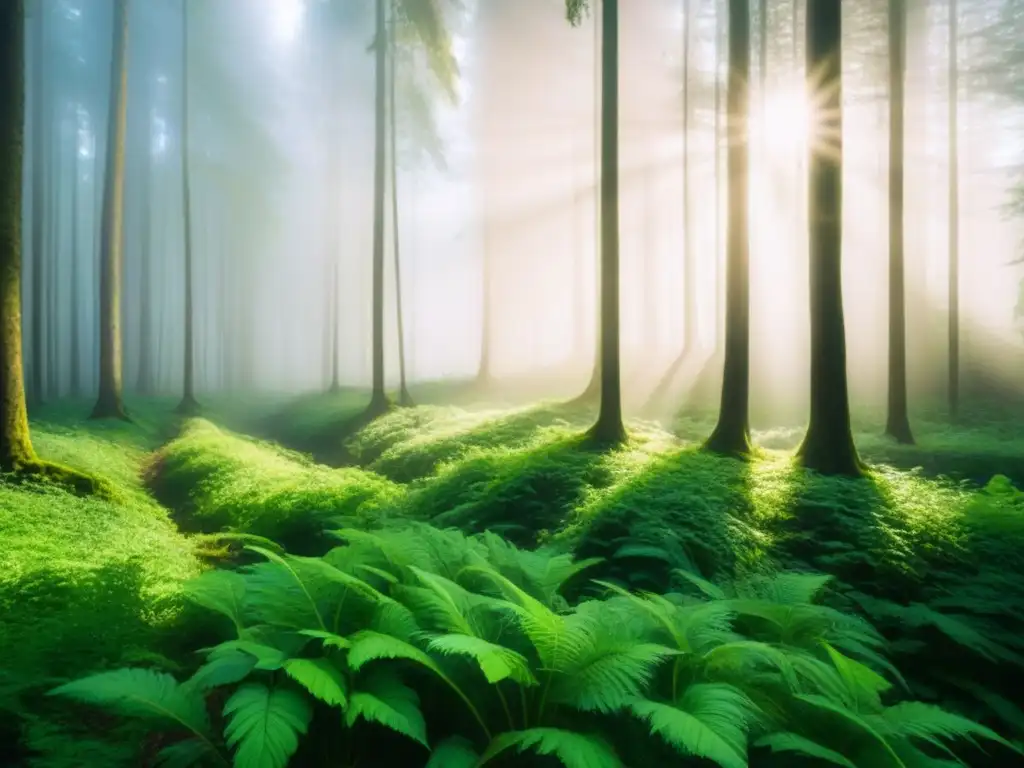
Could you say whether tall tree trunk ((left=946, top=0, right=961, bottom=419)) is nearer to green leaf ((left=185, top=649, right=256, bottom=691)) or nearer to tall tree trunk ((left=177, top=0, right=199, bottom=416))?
green leaf ((left=185, top=649, right=256, bottom=691))

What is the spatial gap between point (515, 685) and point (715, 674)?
1.01 m

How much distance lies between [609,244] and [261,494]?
7088 mm

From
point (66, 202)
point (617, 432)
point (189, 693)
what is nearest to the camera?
point (189, 693)

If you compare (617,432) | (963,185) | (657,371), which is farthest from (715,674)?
(963,185)

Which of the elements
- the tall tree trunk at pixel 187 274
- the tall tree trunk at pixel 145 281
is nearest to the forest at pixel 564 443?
the tall tree trunk at pixel 145 281

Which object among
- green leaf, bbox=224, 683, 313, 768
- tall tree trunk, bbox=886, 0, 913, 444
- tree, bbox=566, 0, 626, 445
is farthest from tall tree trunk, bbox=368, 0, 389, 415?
green leaf, bbox=224, 683, 313, 768

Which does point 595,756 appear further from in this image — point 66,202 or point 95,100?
point 66,202

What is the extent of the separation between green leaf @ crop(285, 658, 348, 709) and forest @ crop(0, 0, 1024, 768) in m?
0.02

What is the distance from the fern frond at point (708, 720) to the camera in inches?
90.1

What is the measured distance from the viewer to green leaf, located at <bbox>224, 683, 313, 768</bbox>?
2.33 metres

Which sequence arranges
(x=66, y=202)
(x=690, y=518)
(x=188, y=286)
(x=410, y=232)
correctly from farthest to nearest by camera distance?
(x=410, y=232)
(x=66, y=202)
(x=188, y=286)
(x=690, y=518)

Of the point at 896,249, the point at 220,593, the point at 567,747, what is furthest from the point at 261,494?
the point at 896,249

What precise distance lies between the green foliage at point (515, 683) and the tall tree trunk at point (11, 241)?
5.84 m

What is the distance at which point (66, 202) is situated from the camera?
4497 cm
